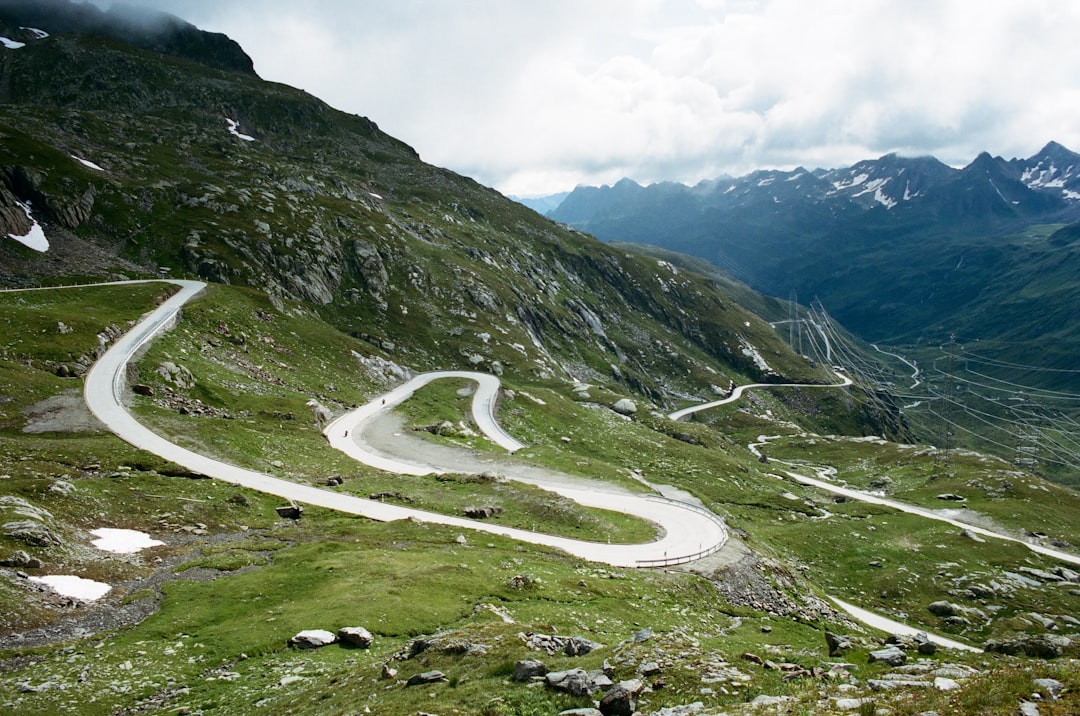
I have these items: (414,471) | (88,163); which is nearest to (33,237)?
(88,163)

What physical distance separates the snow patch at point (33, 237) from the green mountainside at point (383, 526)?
1.12m

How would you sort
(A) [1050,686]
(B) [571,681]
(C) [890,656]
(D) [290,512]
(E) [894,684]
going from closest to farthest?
(A) [1050,686] < (E) [894,684] < (B) [571,681] < (C) [890,656] < (D) [290,512]

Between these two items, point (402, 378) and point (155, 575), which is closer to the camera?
point (155, 575)

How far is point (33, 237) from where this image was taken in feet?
327

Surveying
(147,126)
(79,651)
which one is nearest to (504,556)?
(79,651)

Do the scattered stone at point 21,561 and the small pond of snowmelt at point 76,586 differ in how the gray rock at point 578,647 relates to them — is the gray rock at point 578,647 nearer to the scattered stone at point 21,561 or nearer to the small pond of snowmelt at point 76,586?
the small pond of snowmelt at point 76,586

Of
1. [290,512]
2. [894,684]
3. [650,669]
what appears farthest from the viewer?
[290,512]

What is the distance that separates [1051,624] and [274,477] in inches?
2684

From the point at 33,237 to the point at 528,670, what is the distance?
405 feet

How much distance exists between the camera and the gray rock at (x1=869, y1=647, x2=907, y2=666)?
2052 cm

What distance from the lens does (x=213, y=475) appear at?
1902 inches

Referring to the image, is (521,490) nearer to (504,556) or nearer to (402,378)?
(504,556)

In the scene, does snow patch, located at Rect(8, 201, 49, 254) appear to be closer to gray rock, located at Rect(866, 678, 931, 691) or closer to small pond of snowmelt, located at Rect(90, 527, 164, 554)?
small pond of snowmelt, located at Rect(90, 527, 164, 554)

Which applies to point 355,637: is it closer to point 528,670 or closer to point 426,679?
point 426,679
